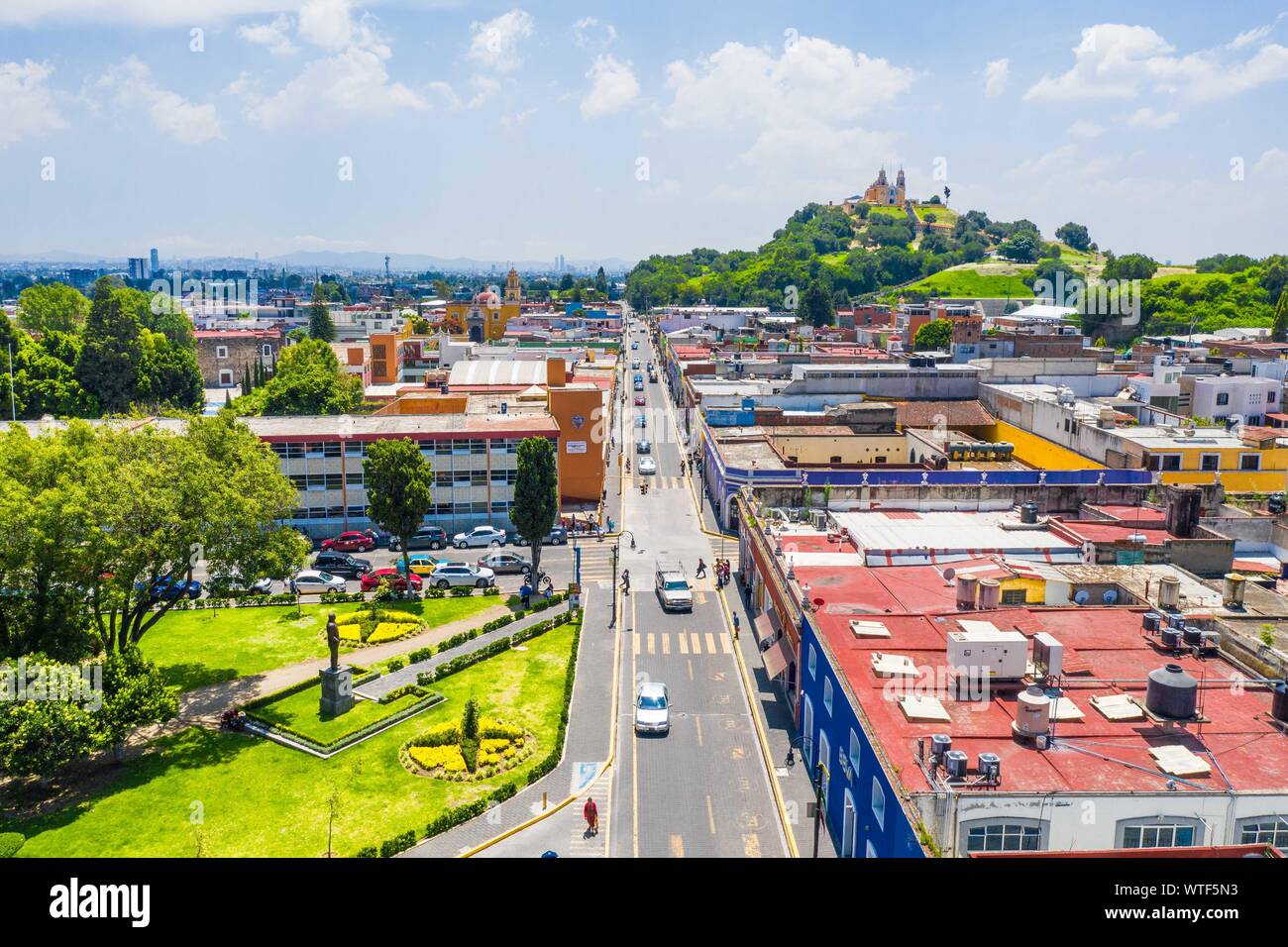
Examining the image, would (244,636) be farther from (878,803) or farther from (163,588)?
(878,803)

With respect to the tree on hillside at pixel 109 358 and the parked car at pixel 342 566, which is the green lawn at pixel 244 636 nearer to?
the parked car at pixel 342 566

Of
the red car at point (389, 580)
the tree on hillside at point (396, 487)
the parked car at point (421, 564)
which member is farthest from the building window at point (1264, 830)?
the parked car at point (421, 564)

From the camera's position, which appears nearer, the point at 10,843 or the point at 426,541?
the point at 10,843

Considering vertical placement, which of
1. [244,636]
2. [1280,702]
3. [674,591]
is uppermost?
[1280,702]

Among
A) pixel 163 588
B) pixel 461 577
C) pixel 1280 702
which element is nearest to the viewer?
pixel 1280 702

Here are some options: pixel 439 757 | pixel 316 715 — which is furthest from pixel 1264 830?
pixel 316 715

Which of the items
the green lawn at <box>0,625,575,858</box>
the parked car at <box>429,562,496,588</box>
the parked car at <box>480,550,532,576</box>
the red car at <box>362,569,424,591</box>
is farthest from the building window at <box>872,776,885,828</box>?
the parked car at <box>480,550,532,576</box>
